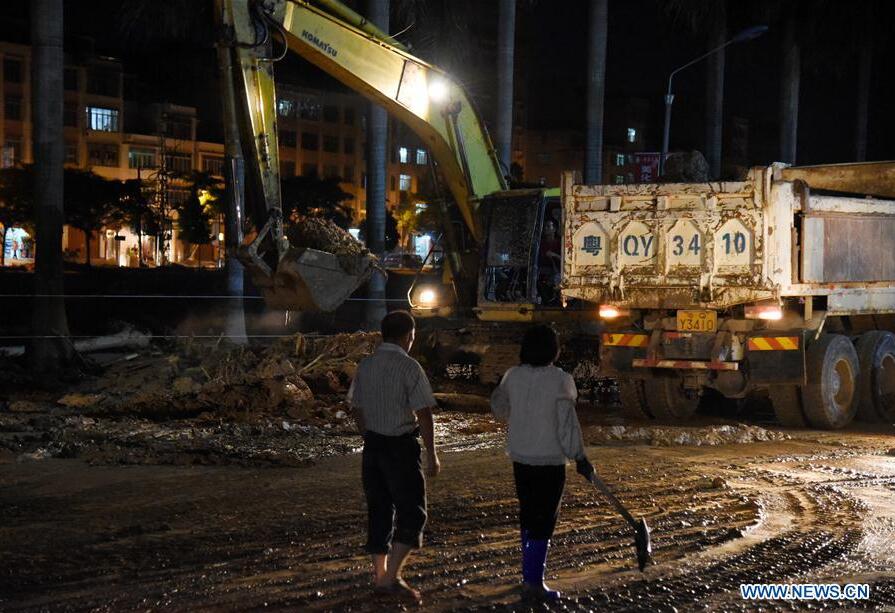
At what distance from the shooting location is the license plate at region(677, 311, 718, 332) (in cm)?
1389

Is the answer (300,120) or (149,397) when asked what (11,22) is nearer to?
(300,120)

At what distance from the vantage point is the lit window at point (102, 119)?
73688 millimetres

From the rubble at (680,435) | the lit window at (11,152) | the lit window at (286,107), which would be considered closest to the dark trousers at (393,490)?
the rubble at (680,435)

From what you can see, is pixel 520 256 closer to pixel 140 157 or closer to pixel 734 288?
pixel 734 288

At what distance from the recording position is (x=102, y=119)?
244 ft

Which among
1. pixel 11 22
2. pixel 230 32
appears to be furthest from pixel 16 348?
pixel 11 22

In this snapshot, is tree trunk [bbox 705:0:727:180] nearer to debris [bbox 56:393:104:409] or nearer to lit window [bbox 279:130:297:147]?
debris [bbox 56:393:104:409]

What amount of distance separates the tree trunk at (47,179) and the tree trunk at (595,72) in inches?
539

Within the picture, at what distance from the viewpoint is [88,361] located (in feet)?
65.4

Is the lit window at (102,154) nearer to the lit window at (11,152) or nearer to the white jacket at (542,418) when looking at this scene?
the lit window at (11,152)

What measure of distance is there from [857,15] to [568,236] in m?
25.4

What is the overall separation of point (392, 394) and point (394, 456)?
358 millimetres

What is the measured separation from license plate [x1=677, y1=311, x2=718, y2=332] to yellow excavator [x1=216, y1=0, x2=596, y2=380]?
2647 mm

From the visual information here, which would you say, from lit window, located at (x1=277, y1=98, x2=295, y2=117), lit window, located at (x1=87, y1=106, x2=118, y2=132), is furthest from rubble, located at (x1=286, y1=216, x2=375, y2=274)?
lit window, located at (x1=277, y1=98, x2=295, y2=117)
